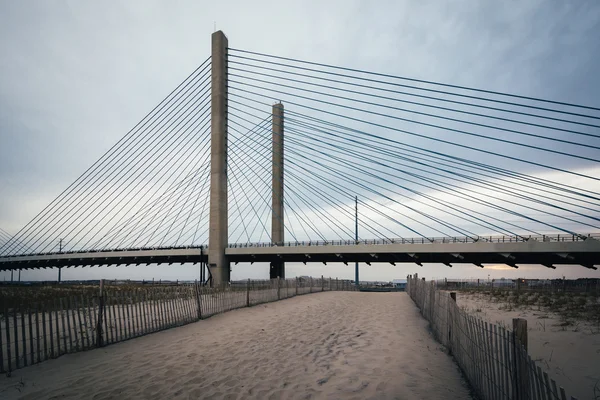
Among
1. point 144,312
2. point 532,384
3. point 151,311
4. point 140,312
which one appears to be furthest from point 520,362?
point 151,311

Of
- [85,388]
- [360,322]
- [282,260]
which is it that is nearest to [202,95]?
[282,260]

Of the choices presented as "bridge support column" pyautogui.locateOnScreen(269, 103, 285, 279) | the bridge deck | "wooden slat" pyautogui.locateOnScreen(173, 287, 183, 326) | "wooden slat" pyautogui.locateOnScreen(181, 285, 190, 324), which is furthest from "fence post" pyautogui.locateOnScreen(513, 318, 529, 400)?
"bridge support column" pyautogui.locateOnScreen(269, 103, 285, 279)

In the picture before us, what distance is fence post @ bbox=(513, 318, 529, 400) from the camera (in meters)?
4.15

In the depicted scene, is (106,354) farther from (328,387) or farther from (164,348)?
(328,387)

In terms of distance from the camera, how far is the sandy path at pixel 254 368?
20.7 ft

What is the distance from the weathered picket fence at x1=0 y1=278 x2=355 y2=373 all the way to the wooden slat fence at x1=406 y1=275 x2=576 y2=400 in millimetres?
8328

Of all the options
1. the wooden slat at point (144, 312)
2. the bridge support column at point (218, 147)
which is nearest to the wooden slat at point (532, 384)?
the wooden slat at point (144, 312)

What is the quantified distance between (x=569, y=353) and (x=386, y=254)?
32.9 metres

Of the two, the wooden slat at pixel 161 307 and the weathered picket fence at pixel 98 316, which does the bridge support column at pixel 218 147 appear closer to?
the weathered picket fence at pixel 98 316

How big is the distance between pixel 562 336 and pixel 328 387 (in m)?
7.46

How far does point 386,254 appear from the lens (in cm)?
4091

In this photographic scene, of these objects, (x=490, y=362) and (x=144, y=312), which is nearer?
(x=490, y=362)

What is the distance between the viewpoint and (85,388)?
6.45m

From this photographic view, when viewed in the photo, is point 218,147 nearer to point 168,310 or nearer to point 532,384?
point 168,310
